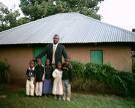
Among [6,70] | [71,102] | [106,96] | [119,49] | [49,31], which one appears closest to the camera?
[71,102]

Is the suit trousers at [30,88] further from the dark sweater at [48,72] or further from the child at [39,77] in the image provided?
the dark sweater at [48,72]

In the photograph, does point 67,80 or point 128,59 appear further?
point 128,59

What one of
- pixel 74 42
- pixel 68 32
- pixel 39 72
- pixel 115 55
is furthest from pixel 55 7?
pixel 39 72

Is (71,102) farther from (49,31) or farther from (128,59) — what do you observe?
(49,31)

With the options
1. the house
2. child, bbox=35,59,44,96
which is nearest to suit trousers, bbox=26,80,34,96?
child, bbox=35,59,44,96

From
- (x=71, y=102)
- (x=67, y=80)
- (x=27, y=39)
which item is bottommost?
(x=71, y=102)

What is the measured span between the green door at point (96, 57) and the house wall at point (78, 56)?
0.68 ft

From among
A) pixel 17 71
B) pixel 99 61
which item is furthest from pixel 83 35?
pixel 17 71

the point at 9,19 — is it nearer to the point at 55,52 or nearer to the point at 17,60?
the point at 17,60

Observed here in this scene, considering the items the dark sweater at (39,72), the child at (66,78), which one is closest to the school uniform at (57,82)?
the child at (66,78)

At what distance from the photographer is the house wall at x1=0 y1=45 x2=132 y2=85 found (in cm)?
1639

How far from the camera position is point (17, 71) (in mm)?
18391

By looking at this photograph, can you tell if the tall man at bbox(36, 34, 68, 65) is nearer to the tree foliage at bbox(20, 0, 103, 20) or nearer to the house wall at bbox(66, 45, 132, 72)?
the house wall at bbox(66, 45, 132, 72)

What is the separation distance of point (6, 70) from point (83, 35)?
16.5ft
